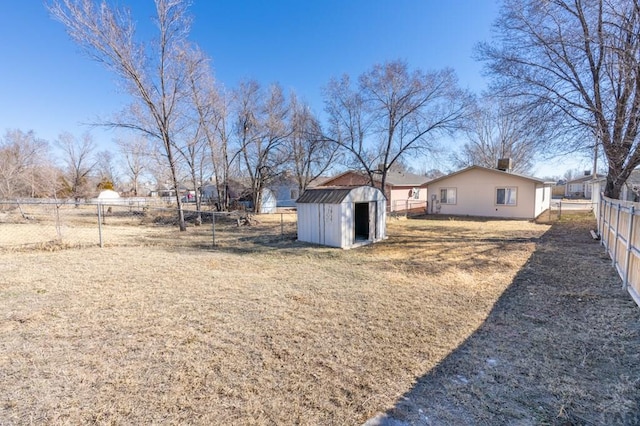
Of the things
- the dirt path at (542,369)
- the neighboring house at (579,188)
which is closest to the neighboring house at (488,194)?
the dirt path at (542,369)

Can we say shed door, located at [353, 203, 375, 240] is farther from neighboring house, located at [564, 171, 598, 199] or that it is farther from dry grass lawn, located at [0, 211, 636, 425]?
neighboring house, located at [564, 171, 598, 199]

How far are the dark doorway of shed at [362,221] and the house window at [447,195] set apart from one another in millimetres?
11389

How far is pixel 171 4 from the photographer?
12602 mm

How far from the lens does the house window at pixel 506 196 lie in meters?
18.6

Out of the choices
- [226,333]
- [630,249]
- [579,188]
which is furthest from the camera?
[579,188]

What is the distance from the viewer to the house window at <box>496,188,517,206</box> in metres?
18.6

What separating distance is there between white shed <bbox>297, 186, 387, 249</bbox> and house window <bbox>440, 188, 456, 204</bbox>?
459 inches

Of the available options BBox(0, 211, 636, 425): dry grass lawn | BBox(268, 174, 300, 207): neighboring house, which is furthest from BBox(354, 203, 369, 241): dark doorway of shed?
BBox(268, 174, 300, 207): neighboring house

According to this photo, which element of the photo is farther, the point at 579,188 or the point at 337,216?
the point at 579,188

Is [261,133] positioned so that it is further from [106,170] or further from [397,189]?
[106,170]

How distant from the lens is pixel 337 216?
9453 millimetres

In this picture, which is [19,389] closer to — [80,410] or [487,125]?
[80,410]

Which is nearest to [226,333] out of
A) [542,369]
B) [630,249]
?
[542,369]

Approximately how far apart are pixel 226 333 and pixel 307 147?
2419 centimetres
